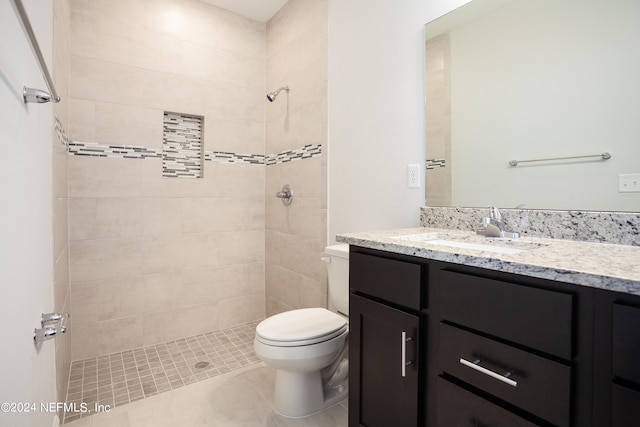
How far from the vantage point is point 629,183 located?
39.4 inches

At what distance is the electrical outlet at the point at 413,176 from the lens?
1595 millimetres

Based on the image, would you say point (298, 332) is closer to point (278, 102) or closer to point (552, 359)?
point (552, 359)

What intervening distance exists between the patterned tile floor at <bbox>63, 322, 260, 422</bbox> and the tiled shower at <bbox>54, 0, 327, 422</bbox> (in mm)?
111

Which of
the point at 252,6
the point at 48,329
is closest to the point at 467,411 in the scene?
the point at 48,329

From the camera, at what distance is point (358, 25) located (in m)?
1.93

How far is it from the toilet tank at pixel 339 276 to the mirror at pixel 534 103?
1.69 feet

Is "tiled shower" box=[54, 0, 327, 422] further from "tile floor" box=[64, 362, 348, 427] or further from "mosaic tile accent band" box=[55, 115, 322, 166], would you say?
"tile floor" box=[64, 362, 348, 427]

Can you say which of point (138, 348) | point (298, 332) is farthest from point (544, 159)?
point (138, 348)

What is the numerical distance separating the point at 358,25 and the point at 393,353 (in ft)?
5.92

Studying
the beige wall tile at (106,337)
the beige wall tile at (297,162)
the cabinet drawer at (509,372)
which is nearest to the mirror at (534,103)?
the cabinet drawer at (509,372)

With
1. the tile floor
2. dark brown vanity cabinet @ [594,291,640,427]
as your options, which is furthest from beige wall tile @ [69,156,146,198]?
dark brown vanity cabinet @ [594,291,640,427]

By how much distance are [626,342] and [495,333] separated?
240 millimetres

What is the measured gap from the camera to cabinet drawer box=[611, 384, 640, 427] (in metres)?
0.58

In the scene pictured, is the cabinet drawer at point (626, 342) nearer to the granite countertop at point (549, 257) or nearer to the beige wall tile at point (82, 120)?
the granite countertop at point (549, 257)
